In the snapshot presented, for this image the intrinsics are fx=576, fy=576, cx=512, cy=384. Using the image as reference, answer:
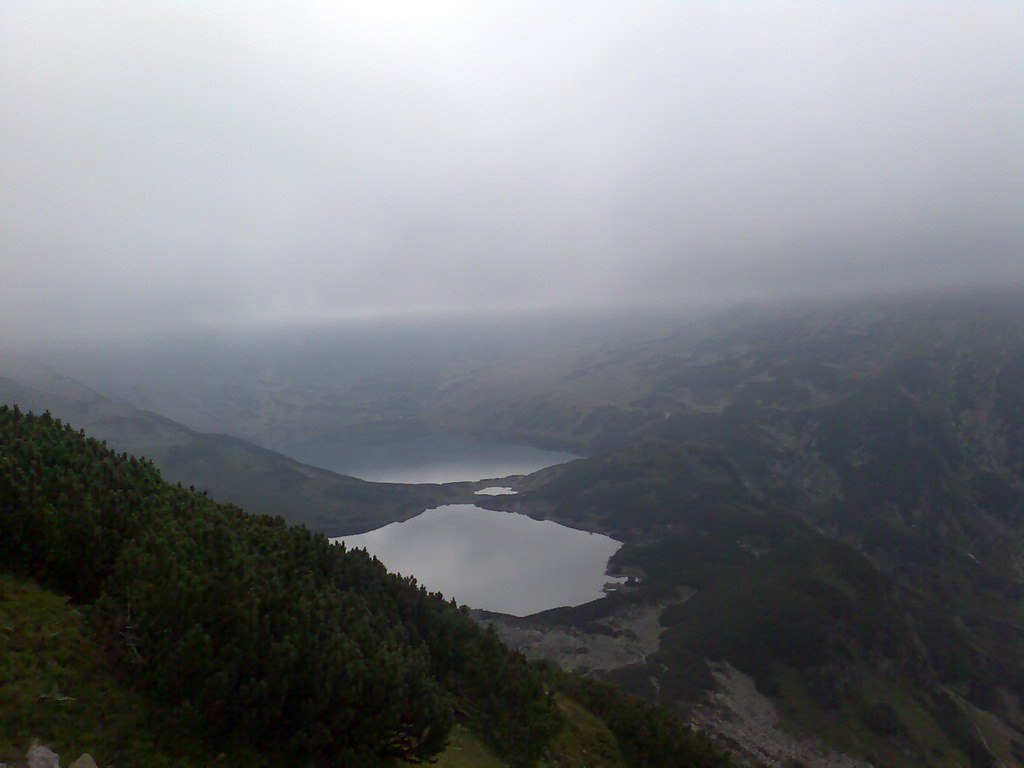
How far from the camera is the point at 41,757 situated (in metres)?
7.81

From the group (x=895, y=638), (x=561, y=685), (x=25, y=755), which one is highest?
(x=25, y=755)

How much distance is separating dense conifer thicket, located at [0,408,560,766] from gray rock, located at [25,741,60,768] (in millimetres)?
1701

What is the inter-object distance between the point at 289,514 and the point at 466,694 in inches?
6696

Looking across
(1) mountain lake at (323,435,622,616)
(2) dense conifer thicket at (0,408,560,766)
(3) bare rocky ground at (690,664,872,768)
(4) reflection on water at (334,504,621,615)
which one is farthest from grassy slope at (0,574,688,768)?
(4) reflection on water at (334,504,621,615)

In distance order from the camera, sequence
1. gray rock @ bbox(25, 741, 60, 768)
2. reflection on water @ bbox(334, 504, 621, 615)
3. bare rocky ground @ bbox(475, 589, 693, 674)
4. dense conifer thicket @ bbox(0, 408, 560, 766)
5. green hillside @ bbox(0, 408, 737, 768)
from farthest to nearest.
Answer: reflection on water @ bbox(334, 504, 621, 615) < bare rocky ground @ bbox(475, 589, 693, 674) < dense conifer thicket @ bbox(0, 408, 560, 766) < green hillside @ bbox(0, 408, 737, 768) < gray rock @ bbox(25, 741, 60, 768)

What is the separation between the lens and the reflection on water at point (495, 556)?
12325 cm

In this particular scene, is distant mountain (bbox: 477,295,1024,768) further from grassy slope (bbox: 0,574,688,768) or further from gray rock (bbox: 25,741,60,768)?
gray rock (bbox: 25,741,60,768)

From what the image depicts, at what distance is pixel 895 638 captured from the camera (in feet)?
312

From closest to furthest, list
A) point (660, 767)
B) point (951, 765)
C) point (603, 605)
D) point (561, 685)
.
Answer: point (660, 767) < point (561, 685) < point (951, 765) < point (603, 605)

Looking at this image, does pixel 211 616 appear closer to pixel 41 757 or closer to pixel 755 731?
pixel 41 757

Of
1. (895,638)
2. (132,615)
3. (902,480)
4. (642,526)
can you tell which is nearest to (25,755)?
(132,615)

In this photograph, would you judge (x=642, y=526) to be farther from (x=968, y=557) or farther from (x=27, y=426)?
(x=27, y=426)

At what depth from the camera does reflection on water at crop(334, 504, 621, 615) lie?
123250 mm

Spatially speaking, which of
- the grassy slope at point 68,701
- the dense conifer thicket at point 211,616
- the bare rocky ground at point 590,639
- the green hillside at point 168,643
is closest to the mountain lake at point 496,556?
the bare rocky ground at point 590,639
